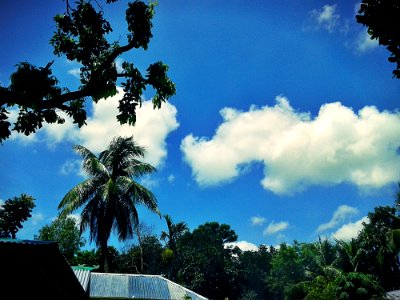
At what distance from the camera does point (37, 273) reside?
6094mm

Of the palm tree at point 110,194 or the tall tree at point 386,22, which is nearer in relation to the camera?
the tall tree at point 386,22

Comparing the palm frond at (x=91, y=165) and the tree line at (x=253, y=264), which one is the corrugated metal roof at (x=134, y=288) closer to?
the tree line at (x=253, y=264)

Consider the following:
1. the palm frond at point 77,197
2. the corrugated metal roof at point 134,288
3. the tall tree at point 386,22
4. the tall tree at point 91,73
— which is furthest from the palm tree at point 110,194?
the tall tree at point 386,22

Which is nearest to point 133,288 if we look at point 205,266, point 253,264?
point 205,266

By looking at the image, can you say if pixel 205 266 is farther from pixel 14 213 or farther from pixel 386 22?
pixel 386 22

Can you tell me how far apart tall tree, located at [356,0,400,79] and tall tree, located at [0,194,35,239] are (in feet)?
105

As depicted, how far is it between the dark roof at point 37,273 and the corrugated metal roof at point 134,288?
11.6 m

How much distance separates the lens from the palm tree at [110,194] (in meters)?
21.4

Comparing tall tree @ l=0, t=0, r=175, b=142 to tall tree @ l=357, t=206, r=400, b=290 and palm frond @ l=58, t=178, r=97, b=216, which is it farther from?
tall tree @ l=357, t=206, r=400, b=290

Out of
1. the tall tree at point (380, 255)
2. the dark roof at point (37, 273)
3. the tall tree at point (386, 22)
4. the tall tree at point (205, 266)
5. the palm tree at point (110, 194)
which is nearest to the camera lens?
the tall tree at point (386, 22)

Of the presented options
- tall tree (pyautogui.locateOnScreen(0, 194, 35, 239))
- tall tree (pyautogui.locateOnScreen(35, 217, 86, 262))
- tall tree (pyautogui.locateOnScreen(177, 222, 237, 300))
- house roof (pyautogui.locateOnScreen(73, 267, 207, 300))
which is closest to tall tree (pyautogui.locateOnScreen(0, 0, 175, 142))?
house roof (pyautogui.locateOnScreen(73, 267, 207, 300))

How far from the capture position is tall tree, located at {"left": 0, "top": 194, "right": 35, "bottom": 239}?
2884 cm

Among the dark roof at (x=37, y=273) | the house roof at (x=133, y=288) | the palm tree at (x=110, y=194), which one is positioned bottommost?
the dark roof at (x=37, y=273)

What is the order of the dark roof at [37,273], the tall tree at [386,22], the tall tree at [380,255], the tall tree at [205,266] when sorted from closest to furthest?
the tall tree at [386,22]
the dark roof at [37,273]
the tall tree at [380,255]
the tall tree at [205,266]
